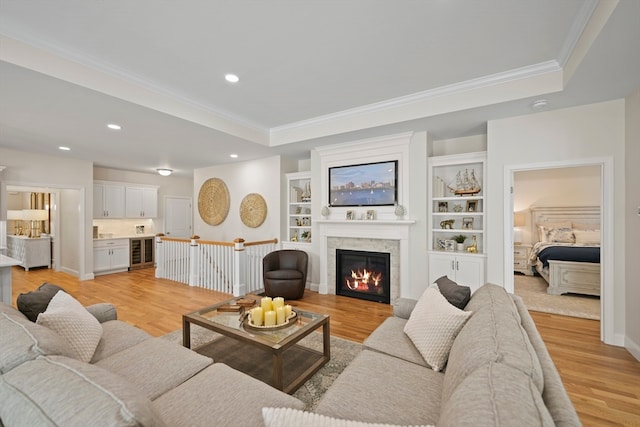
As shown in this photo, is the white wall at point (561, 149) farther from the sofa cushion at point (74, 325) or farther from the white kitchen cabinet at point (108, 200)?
the white kitchen cabinet at point (108, 200)

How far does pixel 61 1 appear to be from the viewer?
1893mm

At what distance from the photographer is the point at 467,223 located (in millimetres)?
4199

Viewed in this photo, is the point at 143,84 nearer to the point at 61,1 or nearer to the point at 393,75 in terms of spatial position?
the point at 61,1

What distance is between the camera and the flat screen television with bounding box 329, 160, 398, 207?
4.27 m

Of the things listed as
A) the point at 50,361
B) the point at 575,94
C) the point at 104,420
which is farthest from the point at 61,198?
the point at 575,94

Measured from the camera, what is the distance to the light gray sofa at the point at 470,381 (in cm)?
78

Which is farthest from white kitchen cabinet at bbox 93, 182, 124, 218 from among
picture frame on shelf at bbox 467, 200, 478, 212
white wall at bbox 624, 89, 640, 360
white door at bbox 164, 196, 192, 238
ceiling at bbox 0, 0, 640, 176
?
white wall at bbox 624, 89, 640, 360

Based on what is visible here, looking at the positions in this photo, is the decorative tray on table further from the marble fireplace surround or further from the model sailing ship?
the model sailing ship

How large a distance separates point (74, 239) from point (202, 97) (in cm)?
548

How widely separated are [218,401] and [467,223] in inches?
159

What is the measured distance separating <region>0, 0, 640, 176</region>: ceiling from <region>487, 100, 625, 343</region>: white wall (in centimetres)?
19

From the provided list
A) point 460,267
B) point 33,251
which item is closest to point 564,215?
point 460,267

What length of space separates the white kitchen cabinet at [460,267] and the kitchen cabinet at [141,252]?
711 cm

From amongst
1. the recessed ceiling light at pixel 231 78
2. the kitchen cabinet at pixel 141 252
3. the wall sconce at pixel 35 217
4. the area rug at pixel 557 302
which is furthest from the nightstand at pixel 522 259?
the wall sconce at pixel 35 217
